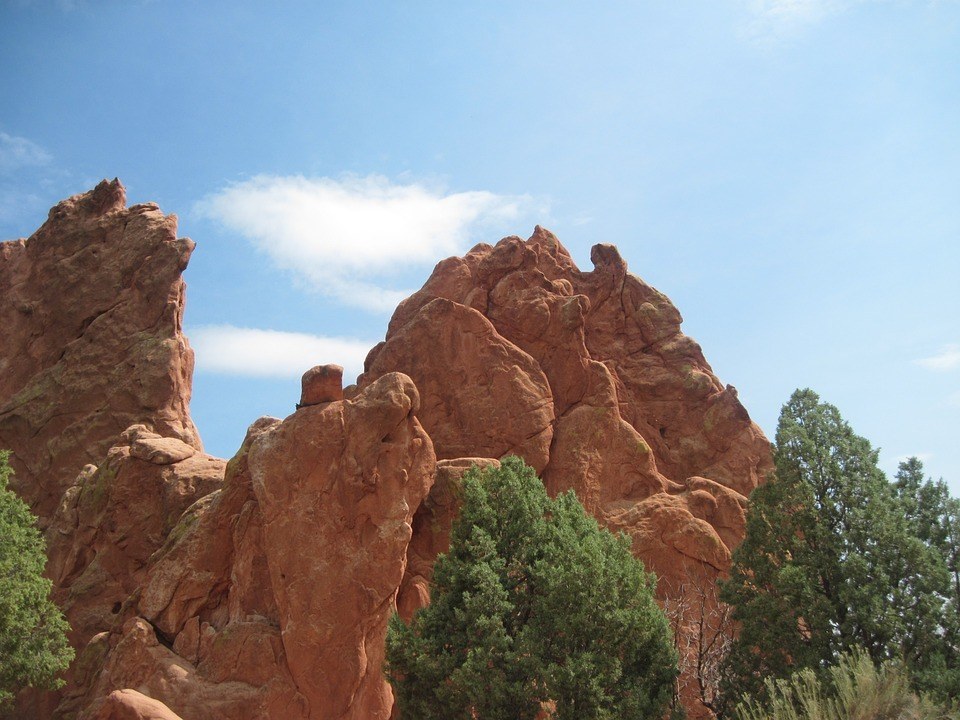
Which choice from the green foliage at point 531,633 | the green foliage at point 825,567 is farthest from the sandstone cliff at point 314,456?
the green foliage at point 825,567

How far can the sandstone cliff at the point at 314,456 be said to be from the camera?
2652 centimetres

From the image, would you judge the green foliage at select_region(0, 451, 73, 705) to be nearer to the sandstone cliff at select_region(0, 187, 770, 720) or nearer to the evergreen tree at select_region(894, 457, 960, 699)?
the sandstone cliff at select_region(0, 187, 770, 720)

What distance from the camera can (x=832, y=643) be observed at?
21312 millimetres

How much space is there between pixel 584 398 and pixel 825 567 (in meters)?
14.1

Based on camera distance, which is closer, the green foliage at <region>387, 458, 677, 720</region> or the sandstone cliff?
the green foliage at <region>387, 458, 677, 720</region>

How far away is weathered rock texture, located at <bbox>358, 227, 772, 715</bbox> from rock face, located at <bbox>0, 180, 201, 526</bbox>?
1184 cm

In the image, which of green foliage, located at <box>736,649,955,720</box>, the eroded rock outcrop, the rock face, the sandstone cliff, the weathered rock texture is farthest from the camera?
the rock face

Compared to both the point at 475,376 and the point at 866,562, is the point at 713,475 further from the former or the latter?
the point at 866,562

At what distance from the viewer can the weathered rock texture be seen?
31.6 meters

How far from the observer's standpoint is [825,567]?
2236 centimetres

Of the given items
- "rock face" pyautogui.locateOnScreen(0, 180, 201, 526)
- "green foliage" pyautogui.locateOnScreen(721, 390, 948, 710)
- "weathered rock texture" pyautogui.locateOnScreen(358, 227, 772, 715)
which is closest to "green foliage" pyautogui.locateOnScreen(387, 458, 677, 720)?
"green foliage" pyautogui.locateOnScreen(721, 390, 948, 710)

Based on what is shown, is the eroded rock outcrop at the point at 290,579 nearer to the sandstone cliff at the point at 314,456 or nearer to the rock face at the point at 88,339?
the sandstone cliff at the point at 314,456

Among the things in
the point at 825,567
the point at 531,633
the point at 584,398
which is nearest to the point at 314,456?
the point at 531,633

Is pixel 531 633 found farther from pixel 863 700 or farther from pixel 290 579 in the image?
pixel 290 579
